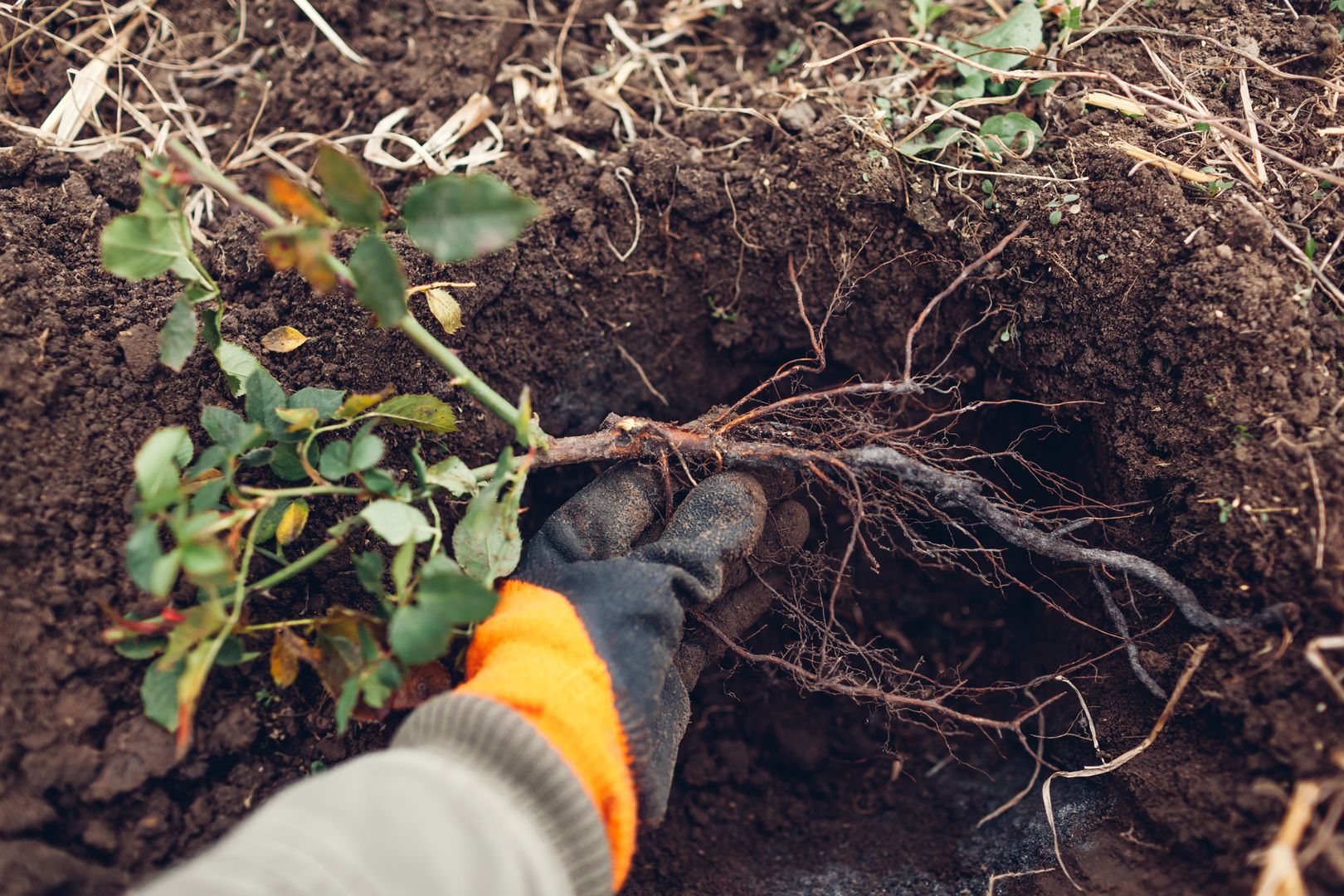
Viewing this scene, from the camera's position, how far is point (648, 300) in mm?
1631

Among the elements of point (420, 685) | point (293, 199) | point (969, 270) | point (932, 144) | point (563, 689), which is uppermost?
point (293, 199)

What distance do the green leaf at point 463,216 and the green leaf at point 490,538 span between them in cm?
32

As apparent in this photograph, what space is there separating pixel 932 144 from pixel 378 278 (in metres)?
1.06

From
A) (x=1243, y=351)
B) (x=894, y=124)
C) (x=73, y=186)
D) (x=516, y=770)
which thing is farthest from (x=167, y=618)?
(x=1243, y=351)

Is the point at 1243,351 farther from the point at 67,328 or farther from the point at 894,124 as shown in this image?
the point at 67,328

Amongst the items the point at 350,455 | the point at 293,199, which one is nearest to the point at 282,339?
the point at 350,455

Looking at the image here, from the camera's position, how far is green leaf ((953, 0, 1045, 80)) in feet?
4.87

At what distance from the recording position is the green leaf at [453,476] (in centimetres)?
116

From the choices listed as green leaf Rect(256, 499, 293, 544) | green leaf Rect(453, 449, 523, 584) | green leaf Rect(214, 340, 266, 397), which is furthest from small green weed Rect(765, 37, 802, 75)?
green leaf Rect(256, 499, 293, 544)

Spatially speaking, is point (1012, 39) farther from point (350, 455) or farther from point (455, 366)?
point (350, 455)

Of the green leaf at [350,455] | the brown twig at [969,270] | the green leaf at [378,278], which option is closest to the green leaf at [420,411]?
the green leaf at [350,455]

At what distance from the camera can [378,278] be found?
0.94m

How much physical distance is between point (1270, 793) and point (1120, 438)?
1.84 ft

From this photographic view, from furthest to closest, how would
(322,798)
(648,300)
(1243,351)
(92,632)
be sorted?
(648,300) < (1243,351) < (92,632) < (322,798)
